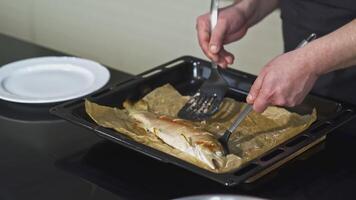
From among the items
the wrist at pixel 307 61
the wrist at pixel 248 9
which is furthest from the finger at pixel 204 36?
the wrist at pixel 307 61

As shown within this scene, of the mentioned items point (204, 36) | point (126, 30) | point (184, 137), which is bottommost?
point (126, 30)

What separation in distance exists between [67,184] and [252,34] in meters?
0.84

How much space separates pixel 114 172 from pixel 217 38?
31cm

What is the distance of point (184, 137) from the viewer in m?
0.93

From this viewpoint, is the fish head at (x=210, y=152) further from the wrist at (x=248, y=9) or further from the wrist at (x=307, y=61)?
the wrist at (x=248, y=9)

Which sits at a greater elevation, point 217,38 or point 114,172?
point 217,38

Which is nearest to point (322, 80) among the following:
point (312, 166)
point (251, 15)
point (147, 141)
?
point (251, 15)

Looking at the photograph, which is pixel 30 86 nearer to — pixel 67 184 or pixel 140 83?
pixel 140 83

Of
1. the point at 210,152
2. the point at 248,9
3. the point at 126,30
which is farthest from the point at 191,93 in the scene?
the point at 126,30

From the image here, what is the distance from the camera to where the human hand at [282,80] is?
915mm

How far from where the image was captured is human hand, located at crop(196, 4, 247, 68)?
1.09m

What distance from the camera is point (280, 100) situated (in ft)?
3.04

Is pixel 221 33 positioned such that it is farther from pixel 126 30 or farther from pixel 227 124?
pixel 126 30

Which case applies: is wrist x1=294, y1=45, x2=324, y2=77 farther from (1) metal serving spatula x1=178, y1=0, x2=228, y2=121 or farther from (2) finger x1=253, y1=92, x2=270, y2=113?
(1) metal serving spatula x1=178, y1=0, x2=228, y2=121
